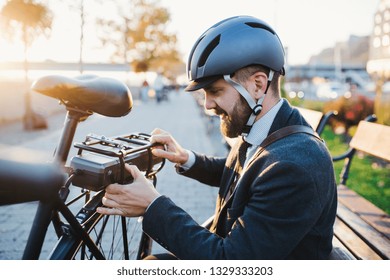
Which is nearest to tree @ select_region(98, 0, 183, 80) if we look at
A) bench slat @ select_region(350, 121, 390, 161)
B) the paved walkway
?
the paved walkway

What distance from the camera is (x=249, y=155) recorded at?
1855 mm

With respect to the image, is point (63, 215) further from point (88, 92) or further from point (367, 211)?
point (367, 211)

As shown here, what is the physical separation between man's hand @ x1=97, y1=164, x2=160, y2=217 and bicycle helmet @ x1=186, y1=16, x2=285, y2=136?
19.8 inches

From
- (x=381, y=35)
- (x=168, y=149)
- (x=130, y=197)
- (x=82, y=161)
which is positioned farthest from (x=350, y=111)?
(x=82, y=161)

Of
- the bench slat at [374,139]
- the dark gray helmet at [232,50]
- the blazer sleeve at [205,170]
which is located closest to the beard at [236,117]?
the dark gray helmet at [232,50]

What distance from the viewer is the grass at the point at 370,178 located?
509cm

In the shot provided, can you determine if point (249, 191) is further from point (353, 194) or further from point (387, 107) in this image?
point (387, 107)

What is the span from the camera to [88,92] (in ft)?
5.02

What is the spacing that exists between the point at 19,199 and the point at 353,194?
297cm

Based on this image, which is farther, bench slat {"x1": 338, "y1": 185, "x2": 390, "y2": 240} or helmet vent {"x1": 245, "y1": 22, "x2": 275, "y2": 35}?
bench slat {"x1": 338, "y1": 185, "x2": 390, "y2": 240}

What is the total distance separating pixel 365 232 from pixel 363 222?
20cm

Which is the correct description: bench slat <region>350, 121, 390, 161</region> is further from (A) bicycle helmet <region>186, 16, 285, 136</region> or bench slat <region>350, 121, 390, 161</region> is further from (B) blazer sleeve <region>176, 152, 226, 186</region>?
(A) bicycle helmet <region>186, 16, 285, 136</region>

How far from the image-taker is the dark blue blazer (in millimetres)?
1420
